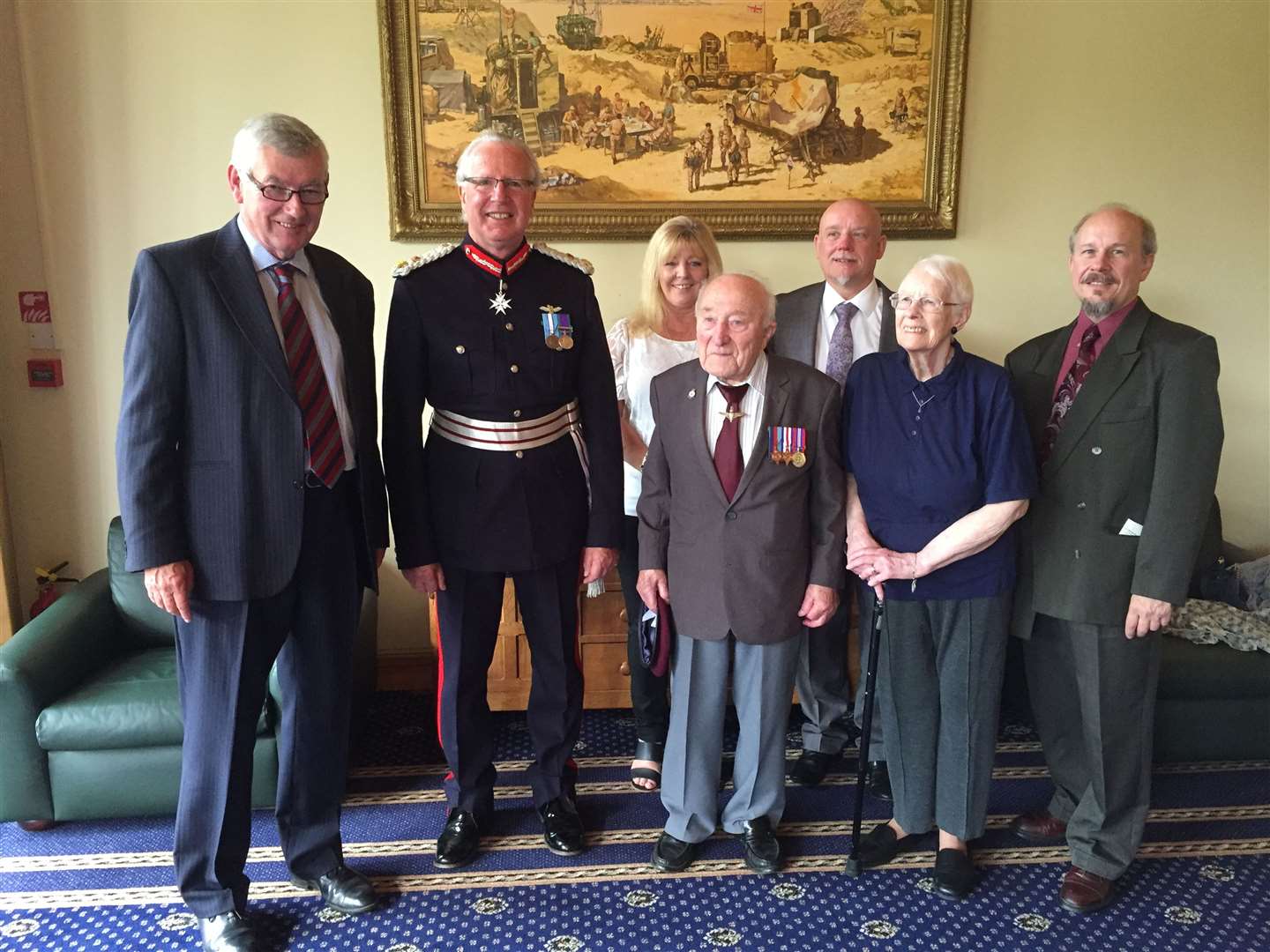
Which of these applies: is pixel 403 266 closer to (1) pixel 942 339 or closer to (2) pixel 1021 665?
(1) pixel 942 339

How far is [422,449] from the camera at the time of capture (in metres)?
2.07

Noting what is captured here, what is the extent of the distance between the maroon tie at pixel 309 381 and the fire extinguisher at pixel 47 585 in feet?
6.52

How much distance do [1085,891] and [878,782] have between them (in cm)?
60

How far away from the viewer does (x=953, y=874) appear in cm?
213

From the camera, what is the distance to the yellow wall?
2.93 metres

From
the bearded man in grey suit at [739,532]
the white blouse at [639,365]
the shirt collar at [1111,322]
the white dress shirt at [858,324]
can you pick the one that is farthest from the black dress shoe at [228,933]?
the shirt collar at [1111,322]

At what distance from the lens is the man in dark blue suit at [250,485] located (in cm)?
168

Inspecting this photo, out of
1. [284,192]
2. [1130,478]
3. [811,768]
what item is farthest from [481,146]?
[811,768]

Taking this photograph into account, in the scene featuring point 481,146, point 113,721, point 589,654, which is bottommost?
point 589,654

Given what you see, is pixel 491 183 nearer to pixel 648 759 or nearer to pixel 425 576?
pixel 425 576

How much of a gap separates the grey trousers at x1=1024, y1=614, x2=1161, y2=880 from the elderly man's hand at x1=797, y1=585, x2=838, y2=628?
22.6 inches

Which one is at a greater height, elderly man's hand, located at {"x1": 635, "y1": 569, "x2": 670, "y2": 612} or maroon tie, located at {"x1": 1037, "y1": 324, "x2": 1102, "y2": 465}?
maroon tie, located at {"x1": 1037, "y1": 324, "x2": 1102, "y2": 465}

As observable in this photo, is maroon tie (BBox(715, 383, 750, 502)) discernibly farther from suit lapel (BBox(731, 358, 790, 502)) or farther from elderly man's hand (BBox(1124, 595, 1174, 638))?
elderly man's hand (BBox(1124, 595, 1174, 638))

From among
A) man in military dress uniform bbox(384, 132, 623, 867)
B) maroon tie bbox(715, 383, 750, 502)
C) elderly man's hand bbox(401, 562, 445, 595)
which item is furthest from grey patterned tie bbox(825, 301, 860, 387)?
elderly man's hand bbox(401, 562, 445, 595)
